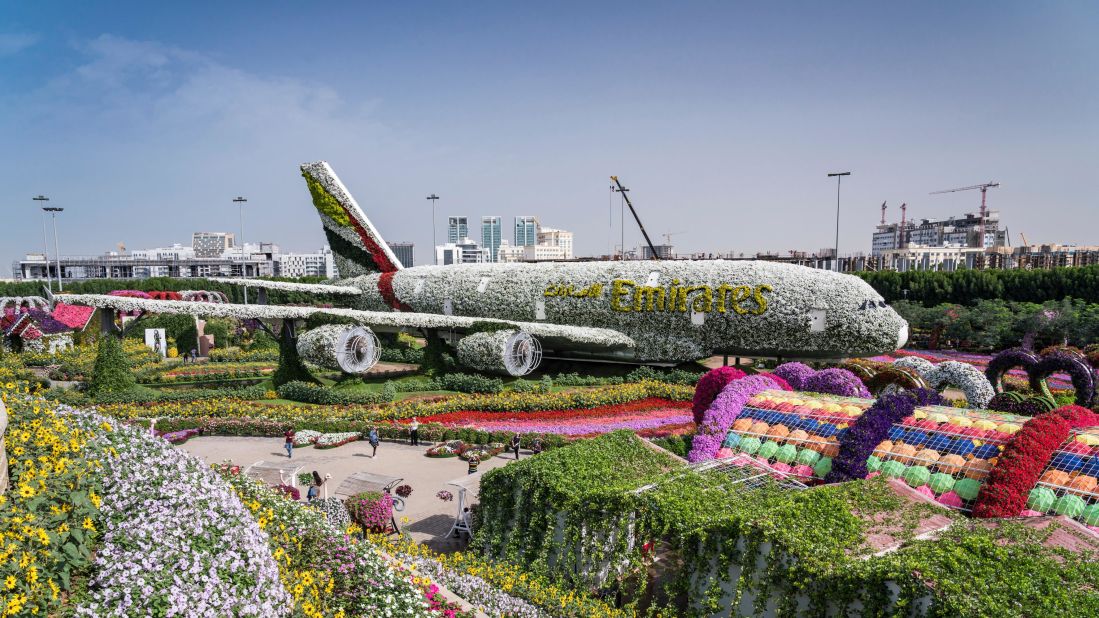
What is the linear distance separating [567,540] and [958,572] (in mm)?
6041

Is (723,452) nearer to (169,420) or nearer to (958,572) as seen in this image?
(958,572)

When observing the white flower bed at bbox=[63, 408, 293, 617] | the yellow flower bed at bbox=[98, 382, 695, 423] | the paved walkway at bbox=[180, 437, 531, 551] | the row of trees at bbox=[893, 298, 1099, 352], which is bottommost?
the paved walkway at bbox=[180, 437, 531, 551]

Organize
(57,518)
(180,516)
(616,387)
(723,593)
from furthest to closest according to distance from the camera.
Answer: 1. (616,387)
2. (723,593)
3. (180,516)
4. (57,518)

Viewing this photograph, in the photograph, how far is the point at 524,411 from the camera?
2552 centimetres

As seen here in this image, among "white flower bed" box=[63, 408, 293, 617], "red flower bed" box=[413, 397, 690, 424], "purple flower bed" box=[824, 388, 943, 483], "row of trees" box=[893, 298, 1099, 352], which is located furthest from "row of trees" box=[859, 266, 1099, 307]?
"white flower bed" box=[63, 408, 293, 617]

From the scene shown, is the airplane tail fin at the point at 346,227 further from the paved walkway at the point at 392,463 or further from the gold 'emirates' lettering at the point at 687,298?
the paved walkway at the point at 392,463

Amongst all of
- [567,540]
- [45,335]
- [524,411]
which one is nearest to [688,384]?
[524,411]

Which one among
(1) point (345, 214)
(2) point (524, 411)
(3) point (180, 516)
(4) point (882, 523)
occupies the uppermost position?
(1) point (345, 214)

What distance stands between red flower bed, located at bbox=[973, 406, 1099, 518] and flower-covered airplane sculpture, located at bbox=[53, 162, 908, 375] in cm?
1496

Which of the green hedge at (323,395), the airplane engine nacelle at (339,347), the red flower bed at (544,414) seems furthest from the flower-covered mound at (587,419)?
the airplane engine nacelle at (339,347)

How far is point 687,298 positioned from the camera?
95.7 ft

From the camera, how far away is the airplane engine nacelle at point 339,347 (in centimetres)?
2758

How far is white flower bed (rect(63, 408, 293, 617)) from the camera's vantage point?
6.66 metres

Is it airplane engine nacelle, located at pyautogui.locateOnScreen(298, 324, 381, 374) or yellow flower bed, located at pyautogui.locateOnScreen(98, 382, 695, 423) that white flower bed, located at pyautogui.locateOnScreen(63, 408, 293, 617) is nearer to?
yellow flower bed, located at pyautogui.locateOnScreen(98, 382, 695, 423)
